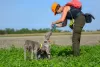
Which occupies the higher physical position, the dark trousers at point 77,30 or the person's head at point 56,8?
the person's head at point 56,8

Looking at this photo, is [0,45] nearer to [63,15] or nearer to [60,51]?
[60,51]

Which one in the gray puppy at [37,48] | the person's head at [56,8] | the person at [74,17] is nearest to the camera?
the gray puppy at [37,48]

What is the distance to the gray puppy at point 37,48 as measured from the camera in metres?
10.7

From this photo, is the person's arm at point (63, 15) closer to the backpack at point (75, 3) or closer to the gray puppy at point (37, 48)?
the backpack at point (75, 3)

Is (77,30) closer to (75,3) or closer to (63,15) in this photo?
(63,15)

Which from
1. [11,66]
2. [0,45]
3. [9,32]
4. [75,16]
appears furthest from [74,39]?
[9,32]

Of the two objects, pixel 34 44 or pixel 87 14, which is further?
pixel 87 14

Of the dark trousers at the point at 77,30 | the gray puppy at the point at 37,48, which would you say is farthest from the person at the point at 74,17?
the gray puppy at the point at 37,48

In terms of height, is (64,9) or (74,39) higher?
(64,9)

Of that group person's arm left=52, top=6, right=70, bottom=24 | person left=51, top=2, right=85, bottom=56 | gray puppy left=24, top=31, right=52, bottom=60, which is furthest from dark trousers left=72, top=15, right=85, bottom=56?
gray puppy left=24, top=31, right=52, bottom=60

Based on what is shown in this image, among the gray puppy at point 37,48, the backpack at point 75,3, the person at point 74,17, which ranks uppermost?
the backpack at point 75,3

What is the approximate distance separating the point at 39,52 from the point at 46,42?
41 centimetres

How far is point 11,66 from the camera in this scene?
8.48 m

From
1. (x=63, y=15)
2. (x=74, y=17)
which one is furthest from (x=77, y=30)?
(x=63, y=15)
